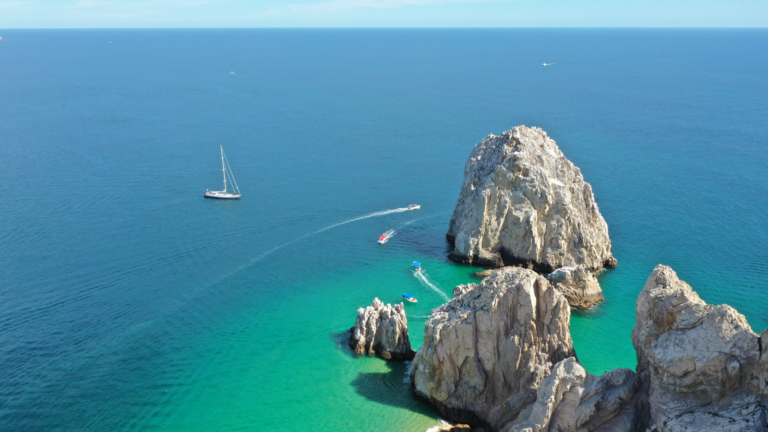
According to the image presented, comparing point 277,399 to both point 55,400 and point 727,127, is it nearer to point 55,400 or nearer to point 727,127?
point 55,400

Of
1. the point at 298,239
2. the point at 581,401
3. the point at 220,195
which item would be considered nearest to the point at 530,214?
the point at 298,239

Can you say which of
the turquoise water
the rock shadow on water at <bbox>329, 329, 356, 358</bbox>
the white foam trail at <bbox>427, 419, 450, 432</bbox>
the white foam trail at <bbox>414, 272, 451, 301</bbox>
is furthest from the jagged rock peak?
the white foam trail at <bbox>414, 272, 451, 301</bbox>

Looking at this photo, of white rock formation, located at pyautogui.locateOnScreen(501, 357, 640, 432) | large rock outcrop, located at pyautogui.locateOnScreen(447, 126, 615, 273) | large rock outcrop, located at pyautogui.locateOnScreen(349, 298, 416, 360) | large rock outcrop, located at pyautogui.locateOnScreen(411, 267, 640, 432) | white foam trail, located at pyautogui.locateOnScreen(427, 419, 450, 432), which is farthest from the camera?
large rock outcrop, located at pyautogui.locateOnScreen(447, 126, 615, 273)

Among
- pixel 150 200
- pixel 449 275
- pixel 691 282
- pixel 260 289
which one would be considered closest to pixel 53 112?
pixel 150 200

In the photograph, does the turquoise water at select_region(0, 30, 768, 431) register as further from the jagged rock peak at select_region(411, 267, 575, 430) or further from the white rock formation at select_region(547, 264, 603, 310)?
the jagged rock peak at select_region(411, 267, 575, 430)

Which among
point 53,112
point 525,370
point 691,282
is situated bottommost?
point 691,282

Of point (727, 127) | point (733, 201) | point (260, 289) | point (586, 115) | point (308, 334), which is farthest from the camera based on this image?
point (586, 115)

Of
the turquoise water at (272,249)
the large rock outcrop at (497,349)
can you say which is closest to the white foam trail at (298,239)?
the turquoise water at (272,249)
